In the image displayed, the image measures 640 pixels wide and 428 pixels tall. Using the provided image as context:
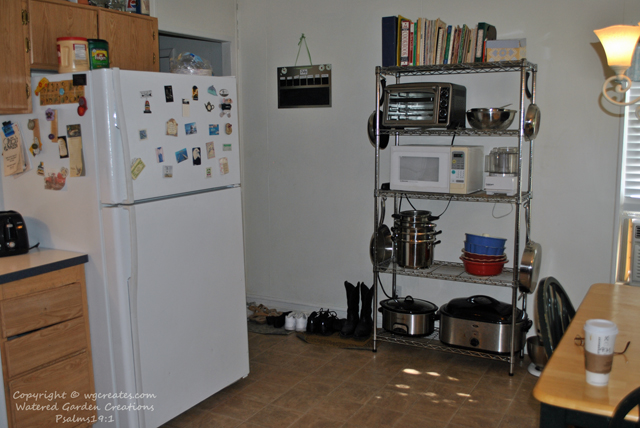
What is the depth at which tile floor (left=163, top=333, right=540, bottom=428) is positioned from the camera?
278 centimetres

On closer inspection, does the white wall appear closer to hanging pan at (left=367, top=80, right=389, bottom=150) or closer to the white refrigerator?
hanging pan at (left=367, top=80, right=389, bottom=150)

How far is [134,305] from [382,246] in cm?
171

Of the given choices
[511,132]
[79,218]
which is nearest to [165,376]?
[79,218]

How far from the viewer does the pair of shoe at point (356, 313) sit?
12.5 feet

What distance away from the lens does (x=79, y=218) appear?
8.18 feet

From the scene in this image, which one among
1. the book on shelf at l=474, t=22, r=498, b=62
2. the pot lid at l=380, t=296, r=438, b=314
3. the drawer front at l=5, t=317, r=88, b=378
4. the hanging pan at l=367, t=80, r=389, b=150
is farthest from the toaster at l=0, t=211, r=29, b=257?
the book on shelf at l=474, t=22, r=498, b=62

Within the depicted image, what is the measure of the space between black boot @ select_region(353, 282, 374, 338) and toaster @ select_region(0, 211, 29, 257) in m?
2.13

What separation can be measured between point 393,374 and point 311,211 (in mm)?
1449

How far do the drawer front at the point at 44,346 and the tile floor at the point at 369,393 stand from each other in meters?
0.66

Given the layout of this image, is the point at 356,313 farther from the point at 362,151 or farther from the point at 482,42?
the point at 482,42

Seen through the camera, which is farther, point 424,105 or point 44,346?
point 424,105

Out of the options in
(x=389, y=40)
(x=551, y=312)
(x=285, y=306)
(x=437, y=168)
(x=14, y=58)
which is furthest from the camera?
(x=285, y=306)

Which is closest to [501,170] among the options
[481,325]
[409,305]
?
[481,325]

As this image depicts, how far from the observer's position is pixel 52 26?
258cm
